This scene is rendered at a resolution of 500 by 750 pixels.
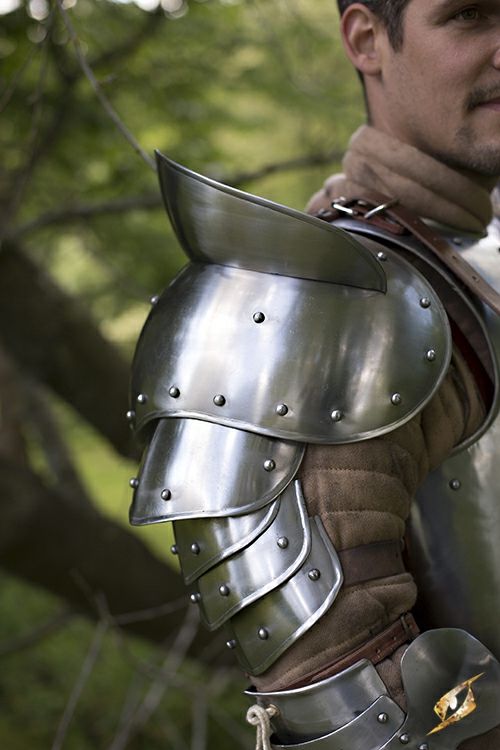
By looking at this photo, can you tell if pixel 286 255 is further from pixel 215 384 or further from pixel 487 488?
pixel 487 488

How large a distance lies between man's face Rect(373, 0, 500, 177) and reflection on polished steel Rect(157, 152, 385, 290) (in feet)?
0.94

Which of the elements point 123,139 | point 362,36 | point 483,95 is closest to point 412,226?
point 483,95

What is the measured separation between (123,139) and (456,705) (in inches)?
84.3

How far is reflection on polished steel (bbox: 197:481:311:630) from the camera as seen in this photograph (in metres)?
1.14

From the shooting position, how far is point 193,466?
1.18 meters

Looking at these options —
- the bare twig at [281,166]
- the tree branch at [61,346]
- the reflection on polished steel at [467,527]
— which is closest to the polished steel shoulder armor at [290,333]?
the reflection on polished steel at [467,527]

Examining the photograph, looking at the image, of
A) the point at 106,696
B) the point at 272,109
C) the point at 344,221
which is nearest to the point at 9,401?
the point at 106,696

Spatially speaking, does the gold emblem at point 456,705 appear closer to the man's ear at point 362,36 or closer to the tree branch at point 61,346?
the man's ear at point 362,36

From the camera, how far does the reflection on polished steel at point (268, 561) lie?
1142mm

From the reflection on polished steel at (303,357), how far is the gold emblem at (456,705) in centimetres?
31

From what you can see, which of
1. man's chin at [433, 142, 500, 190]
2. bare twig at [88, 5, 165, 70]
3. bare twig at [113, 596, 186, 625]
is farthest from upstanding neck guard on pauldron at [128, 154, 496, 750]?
bare twig at [88, 5, 165, 70]

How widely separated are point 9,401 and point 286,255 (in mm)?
2594

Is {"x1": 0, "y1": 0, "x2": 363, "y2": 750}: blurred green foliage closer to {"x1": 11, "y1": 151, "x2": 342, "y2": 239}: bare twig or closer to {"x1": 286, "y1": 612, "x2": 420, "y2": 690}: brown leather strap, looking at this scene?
{"x1": 11, "y1": 151, "x2": 342, "y2": 239}: bare twig

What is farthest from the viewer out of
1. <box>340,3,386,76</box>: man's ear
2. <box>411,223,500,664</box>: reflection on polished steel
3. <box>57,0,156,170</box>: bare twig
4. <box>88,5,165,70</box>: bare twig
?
<box>88,5,165,70</box>: bare twig
